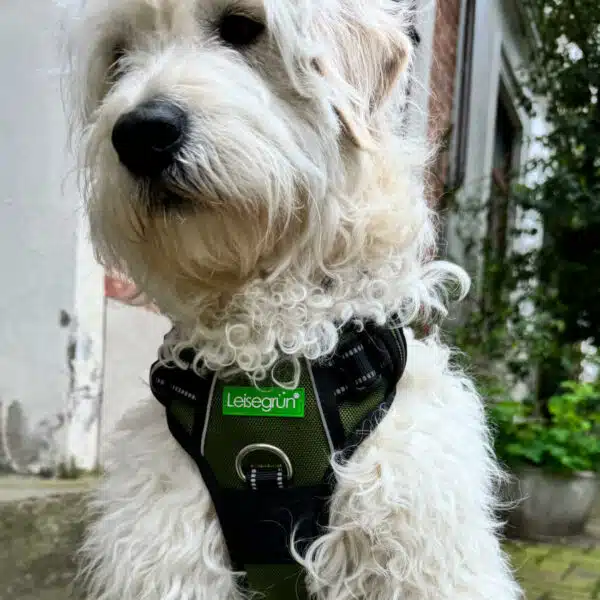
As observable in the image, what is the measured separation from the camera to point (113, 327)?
364 cm

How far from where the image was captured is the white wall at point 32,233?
3.39 meters

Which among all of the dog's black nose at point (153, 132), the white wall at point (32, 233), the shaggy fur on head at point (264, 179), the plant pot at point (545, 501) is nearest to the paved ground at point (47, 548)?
the white wall at point (32, 233)

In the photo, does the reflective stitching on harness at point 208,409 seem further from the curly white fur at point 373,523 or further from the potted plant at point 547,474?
the potted plant at point 547,474

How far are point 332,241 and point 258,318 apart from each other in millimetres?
250

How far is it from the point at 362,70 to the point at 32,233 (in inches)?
86.2

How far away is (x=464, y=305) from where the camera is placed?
607 cm

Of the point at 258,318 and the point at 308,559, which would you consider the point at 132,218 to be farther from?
the point at 308,559

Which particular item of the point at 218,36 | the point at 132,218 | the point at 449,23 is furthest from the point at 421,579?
the point at 449,23

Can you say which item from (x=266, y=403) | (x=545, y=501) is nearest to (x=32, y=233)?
(x=266, y=403)

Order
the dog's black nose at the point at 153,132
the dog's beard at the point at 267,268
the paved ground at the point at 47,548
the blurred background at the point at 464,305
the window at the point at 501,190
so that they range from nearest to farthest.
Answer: the dog's black nose at the point at 153,132 < the dog's beard at the point at 267,268 < the paved ground at the point at 47,548 < the blurred background at the point at 464,305 < the window at the point at 501,190

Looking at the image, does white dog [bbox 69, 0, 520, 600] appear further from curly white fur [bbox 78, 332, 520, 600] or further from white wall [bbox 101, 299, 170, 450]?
white wall [bbox 101, 299, 170, 450]

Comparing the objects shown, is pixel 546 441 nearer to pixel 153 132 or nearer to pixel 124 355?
pixel 124 355

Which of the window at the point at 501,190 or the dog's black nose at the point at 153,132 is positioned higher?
the dog's black nose at the point at 153,132

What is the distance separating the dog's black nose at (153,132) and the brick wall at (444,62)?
3.72 meters
